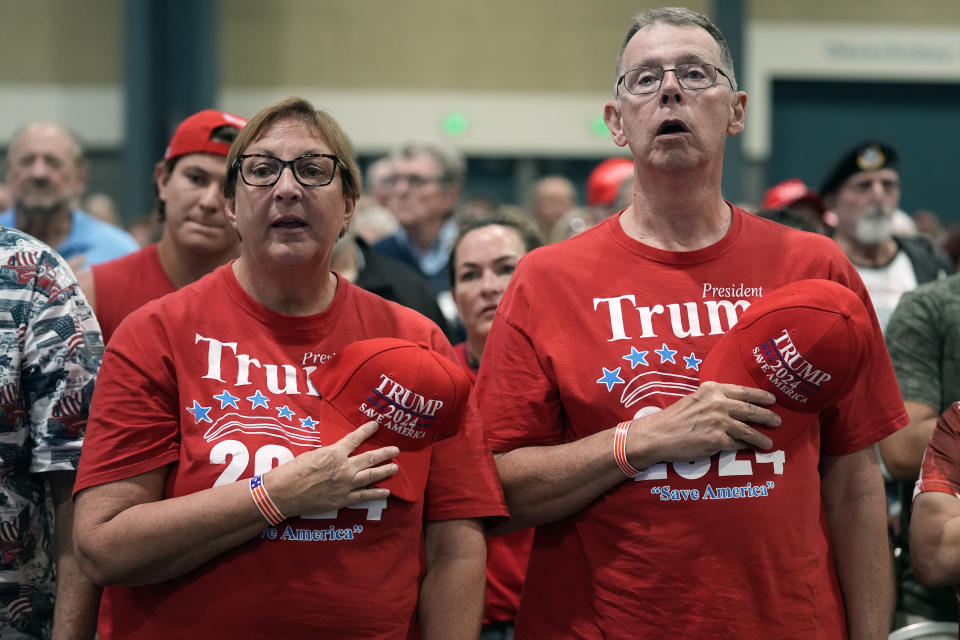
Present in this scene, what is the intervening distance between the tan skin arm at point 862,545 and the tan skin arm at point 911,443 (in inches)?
28.3

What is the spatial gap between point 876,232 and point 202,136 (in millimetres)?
2992

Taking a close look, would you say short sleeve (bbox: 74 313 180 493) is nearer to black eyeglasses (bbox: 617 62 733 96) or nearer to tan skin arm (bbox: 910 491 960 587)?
black eyeglasses (bbox: 617 62 733 96)

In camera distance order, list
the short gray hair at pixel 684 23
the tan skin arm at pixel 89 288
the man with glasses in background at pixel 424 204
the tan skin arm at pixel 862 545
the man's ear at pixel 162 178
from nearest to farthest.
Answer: the tan skin arm at pixel 862 545 < the short gray hair at pixel 684 23 < the tan skin arm at pixel 89 288 < the man's ear at pixel 162 178 < the man with glasses in background at pixel 424 204

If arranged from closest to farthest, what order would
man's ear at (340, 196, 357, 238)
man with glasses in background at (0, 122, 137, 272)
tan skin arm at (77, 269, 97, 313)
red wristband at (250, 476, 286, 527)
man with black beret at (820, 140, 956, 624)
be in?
red wristband at (250, 476, 286, 527)
man's ear at (340, 196, 357, 238)
tan skin arm at (77, 269, 97, 313)
man with black beret at (820, 140, 956, 624)
man with glasses in background at (0, 122, 137, 272)

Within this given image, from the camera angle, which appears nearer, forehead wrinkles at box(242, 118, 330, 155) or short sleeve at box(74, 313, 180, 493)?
short sleeve at box(74, 313, 180, 493)

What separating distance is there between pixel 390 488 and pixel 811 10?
1272 cm

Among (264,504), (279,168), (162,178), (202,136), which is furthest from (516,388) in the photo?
(162,178)

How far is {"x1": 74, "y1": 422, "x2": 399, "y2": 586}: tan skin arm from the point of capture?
207 cm

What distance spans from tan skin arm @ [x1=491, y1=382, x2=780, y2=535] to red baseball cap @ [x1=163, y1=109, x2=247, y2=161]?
1.55 m

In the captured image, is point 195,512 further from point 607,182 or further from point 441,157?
point 607,182

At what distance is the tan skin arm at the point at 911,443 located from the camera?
2977 mm

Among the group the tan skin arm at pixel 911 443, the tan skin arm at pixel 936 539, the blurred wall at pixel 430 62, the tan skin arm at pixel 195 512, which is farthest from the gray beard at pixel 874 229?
the blurred wall at pixel 430 62

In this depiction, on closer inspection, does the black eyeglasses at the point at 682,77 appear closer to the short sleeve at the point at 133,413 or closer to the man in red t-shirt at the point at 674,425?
the man in red t-shirt at the point at 674,425

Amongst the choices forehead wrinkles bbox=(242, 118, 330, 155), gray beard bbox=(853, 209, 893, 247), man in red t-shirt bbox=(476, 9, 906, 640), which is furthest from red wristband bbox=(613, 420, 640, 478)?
gray beard bbox=(853, 209, 893, 247)
